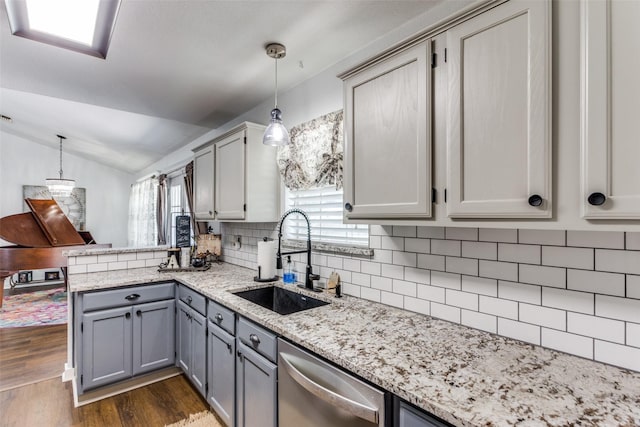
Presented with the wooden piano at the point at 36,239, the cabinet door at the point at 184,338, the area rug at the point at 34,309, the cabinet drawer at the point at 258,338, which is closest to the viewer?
the cabinet drawer at the point at 258,338

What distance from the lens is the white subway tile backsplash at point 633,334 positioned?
3.36ft

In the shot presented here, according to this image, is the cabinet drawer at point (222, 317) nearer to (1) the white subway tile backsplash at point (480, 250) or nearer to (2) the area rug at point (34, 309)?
(1) the white subway tile backsplash at point (480, 250)

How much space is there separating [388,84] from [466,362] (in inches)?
45.0

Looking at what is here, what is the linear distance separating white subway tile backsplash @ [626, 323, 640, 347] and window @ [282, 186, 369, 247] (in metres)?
1.16

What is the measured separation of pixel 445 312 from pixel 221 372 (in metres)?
1.42

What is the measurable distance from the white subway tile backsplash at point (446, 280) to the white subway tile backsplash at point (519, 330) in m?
0.22

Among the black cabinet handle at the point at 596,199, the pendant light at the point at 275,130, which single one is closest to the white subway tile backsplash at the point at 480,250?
the black cabinet handle at the point at 596,199

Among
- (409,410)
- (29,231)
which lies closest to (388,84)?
(409,410)

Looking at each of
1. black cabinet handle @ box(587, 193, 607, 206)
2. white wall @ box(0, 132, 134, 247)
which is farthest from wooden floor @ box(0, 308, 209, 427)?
white wall @ box(0, 132, 134, 247)

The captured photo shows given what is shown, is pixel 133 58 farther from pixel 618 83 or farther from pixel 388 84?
pixel 618 83

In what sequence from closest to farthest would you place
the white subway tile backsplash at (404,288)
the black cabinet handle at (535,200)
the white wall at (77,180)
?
the black cabinet handle at (535,200)
the white subway tile backsplash at (404,288)
the white wall at (77,180)

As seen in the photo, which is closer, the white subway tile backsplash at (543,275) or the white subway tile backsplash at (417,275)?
the white subway tile backsplash at (543,275)

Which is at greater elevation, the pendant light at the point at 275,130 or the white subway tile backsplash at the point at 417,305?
the pendant light at the point at 275,130

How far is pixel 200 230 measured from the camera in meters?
3.75
